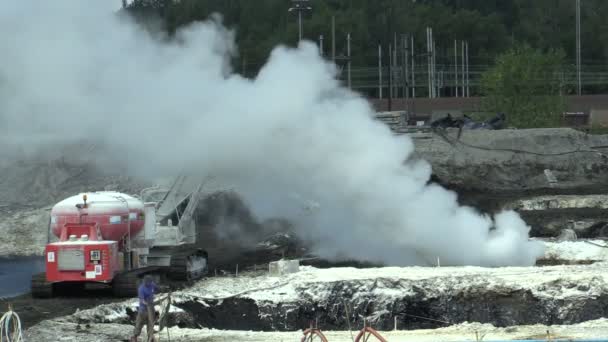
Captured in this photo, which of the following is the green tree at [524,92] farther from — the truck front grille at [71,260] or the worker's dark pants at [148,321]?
the worker's dark pants at [148,321]

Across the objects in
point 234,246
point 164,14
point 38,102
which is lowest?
point 234,246

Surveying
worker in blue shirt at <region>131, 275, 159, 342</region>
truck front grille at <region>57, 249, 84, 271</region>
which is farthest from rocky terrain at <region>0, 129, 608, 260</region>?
worker in blue shirt at <region>131, 275, 159, 342</region>

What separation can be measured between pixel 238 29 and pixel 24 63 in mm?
65527

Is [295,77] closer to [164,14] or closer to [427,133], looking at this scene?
[427,133]

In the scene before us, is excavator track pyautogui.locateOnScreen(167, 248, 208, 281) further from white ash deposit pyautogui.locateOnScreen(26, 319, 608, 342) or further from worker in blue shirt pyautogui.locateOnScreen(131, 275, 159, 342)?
worker in blue shirt pyautogui.locateOnScreen(131, 275, 159, 342)

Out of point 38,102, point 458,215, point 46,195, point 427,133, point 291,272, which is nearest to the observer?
point 291,272

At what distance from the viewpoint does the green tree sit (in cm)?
7581

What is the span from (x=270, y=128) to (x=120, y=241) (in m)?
5.33

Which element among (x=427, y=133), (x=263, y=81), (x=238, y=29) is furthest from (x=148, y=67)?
(x=238, y=29)

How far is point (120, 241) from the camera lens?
27.9 m

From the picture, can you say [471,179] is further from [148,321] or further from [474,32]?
[474,32]

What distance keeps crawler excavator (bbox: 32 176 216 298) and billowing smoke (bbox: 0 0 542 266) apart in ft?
5.36

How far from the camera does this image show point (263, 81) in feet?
97.2

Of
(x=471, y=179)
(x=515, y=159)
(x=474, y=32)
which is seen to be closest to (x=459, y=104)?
(x=474, y=32)
